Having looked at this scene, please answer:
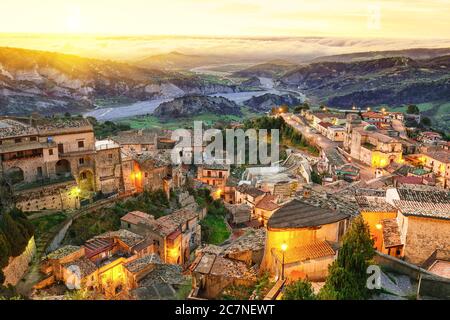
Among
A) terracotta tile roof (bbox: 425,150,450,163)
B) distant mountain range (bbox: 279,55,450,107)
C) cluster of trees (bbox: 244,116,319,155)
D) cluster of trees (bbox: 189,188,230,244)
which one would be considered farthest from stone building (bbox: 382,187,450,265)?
distant mountain range (bbox: 279,55,450,107)

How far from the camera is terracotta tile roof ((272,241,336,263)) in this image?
305 inches

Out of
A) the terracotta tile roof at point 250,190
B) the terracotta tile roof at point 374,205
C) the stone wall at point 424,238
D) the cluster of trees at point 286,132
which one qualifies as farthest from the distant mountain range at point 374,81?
the stone wall at point 424,238

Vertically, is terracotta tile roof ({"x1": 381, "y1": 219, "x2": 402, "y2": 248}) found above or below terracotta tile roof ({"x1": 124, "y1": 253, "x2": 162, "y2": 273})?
above

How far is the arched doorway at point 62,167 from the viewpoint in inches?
597

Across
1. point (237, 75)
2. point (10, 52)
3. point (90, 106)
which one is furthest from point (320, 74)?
point (10, 52)

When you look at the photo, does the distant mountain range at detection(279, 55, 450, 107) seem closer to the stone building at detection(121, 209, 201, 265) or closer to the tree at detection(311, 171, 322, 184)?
the tree at detection(311, 171, 322, 184)

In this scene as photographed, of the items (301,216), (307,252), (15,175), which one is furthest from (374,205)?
(15,175)

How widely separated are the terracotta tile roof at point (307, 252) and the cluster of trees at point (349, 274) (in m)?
0.84

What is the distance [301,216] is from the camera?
8.22 meters

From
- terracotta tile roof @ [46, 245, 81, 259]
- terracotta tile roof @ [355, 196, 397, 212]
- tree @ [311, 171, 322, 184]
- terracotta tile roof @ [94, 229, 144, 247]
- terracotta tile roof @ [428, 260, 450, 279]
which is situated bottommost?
tree @ [311, 171, 322, 184]

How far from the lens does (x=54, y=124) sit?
51.0ft

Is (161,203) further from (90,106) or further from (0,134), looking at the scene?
(90,106)

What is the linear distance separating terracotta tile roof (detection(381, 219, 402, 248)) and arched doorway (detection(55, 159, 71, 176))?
11.0 metres

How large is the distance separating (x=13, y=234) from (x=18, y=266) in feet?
2.72
